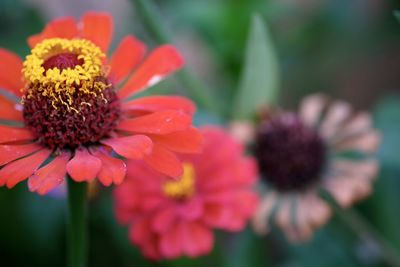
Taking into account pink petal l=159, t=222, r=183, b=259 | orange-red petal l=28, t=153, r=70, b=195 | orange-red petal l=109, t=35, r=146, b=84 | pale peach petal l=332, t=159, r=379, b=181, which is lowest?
orange-red petal l=28, t=153, r=70, b=195

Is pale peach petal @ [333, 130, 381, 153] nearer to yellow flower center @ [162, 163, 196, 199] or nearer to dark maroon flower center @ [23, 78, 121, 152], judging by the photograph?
yellow flower center @ [162, 163, 196, 199]

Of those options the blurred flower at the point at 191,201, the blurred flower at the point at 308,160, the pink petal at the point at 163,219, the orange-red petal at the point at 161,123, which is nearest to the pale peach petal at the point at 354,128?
the blurred flower at the point at 308,160

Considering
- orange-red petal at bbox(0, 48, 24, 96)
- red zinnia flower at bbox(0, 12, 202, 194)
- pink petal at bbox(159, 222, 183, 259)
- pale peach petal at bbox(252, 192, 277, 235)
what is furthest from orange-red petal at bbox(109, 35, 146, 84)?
pale peach petal at bbox(252, 192, 277, 235)

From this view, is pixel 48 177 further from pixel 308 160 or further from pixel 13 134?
pixel 308 160

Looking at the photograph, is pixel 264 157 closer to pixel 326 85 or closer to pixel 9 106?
pixel 9 106

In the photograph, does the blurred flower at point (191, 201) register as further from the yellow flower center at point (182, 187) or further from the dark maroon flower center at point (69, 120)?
the dark maroon flower center at point (69, 120)

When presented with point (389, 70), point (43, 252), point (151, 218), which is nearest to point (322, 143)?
point (151, 218)
